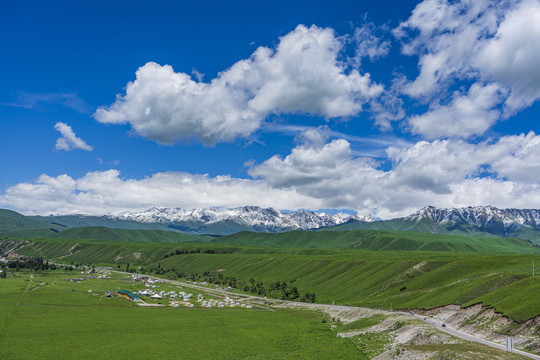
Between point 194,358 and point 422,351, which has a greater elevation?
point 422,351

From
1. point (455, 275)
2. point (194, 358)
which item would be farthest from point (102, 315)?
point (455, 275)

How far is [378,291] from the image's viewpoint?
186 meters

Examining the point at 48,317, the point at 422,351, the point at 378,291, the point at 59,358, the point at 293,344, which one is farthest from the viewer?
the point at 378,291

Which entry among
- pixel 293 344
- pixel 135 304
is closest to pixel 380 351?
pixel 293 344

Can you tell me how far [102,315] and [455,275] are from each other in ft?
522

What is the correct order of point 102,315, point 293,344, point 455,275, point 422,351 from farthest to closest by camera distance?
point 455,275, point 102,315, point 293,344, point 422,351

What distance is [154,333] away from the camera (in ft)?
377

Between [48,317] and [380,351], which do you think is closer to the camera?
[380,351]

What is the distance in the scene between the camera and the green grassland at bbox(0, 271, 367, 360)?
8912 cm

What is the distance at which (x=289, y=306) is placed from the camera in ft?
626

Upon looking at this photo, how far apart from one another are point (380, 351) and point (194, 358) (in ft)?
144

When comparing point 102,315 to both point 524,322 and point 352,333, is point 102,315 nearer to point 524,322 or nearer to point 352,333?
point 352,333

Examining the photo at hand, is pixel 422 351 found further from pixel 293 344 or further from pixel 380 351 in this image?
pixel 293 344

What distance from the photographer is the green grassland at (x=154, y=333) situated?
89125 mm
